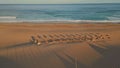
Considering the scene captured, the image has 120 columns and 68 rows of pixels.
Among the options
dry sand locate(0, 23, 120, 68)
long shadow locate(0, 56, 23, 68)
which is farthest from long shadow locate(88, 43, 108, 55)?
long shadow locate(0, 56, 23, 68)

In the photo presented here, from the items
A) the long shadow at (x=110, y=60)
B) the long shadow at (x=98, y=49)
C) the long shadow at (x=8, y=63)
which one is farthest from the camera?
the long shadow at (x=98, y=49)

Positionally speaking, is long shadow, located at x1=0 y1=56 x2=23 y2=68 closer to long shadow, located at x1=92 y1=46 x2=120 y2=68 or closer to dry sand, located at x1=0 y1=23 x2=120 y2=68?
dry sand, located at x1=0 y1=23 x2=120 y2=68

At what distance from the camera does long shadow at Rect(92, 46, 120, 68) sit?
16.5 ft

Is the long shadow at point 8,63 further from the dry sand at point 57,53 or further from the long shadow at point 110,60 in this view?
the long shadow at point 110,60

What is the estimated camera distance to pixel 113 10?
1309 centimetres

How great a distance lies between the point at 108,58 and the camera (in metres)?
5.20

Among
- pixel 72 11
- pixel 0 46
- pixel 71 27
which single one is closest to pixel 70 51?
pixel 0 46

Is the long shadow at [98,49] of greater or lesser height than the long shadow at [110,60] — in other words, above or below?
above

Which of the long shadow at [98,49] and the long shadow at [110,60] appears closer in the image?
the long shadow at [110,60]

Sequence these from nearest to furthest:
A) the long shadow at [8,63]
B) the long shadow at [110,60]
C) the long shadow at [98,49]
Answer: the long shadow at [8,63] → the long shadow at [110,60] → the long shadow at [98,49]

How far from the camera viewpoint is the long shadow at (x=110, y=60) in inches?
197

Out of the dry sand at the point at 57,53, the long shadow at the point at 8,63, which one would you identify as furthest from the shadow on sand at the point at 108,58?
the long shadow at the point at 8,63

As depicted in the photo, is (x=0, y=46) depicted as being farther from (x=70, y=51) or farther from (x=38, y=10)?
(x=38, y=10)

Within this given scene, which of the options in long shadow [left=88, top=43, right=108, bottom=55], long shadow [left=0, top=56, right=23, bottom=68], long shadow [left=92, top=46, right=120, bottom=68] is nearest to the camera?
long shadow [left=0, top=56, right=23, bottom=68]
